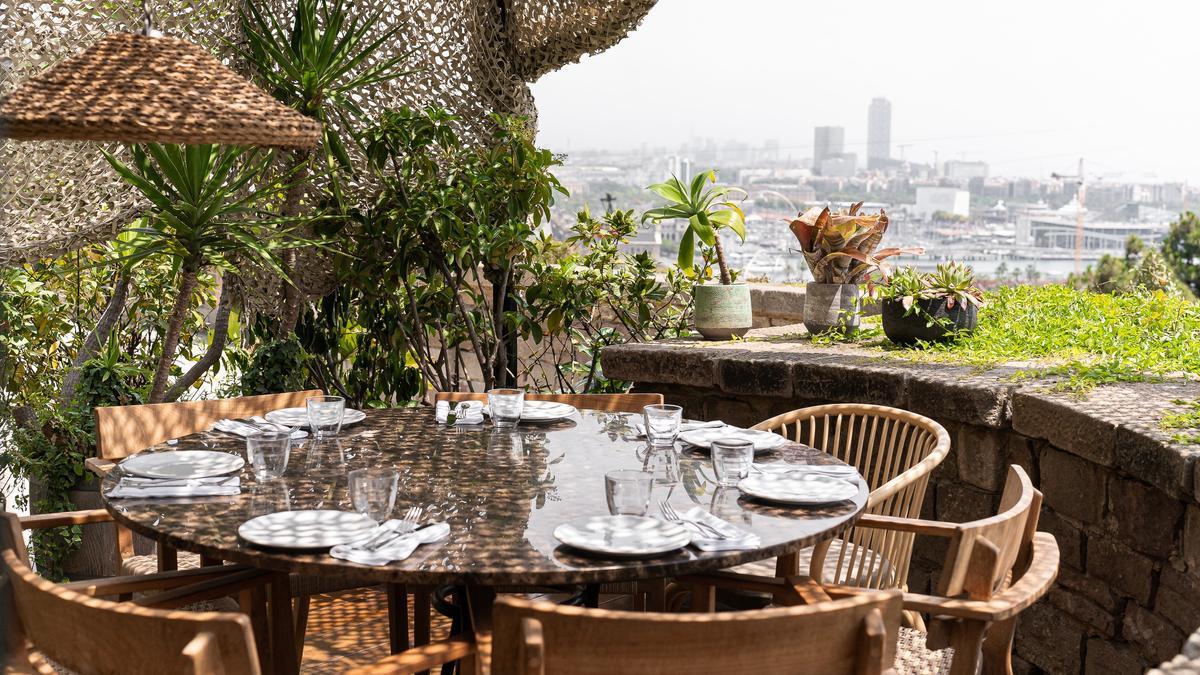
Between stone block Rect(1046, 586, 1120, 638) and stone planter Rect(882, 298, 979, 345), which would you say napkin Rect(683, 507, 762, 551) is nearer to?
stone block Rect(1046, 586, 1120, 638)

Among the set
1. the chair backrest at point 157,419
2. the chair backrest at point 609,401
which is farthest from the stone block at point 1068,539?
the chair backrest at point 157,419

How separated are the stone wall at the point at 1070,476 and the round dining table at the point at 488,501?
26.7 inches

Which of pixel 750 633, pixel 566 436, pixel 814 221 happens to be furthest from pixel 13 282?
pixel 750 633

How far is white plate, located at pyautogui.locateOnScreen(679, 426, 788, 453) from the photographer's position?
2.31 metres

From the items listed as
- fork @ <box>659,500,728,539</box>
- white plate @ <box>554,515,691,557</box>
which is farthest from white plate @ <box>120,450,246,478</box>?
fork @ <box>659,500,728,539</box>

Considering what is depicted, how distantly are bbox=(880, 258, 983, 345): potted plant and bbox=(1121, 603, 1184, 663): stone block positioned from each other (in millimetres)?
1201

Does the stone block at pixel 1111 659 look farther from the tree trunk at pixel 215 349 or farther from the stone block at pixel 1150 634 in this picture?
the tree trunk at pixel 215 349

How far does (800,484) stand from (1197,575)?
0.91 m

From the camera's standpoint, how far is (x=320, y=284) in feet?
13.4

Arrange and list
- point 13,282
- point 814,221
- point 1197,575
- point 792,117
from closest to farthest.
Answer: point 1197,575
point 13,282
point 814,221
point 792,117

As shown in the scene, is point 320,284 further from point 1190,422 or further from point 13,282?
point 1190,422

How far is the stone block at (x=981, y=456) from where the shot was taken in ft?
9.46

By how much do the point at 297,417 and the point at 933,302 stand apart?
79.9 inches

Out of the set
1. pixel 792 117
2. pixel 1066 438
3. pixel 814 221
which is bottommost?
pixel 1066 438
